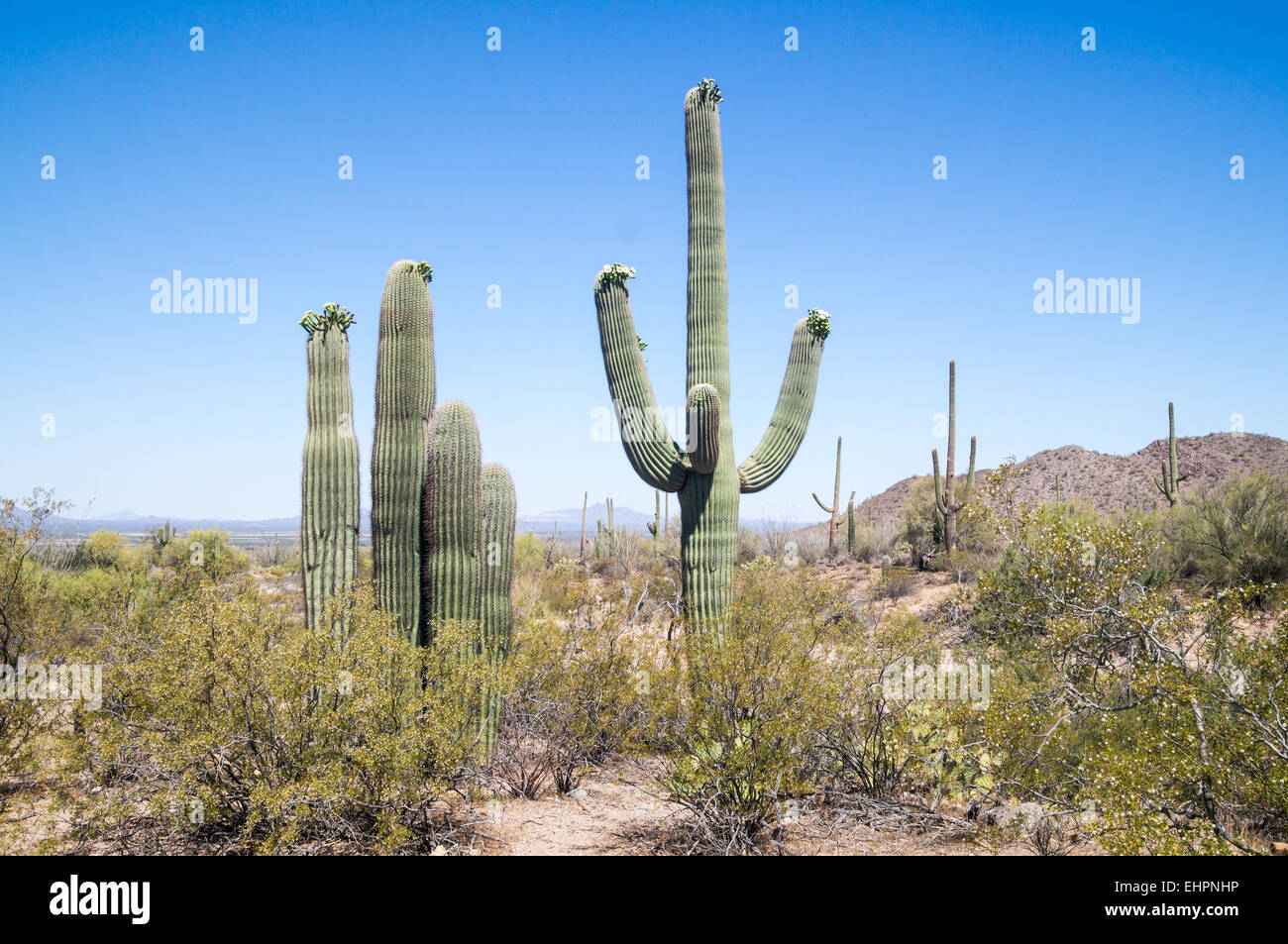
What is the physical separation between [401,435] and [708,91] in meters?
6.10

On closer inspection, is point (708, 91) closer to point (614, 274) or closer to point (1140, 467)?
point (614, 274)

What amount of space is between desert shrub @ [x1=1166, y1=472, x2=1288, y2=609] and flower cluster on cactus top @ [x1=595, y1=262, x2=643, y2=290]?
1056 centimetres

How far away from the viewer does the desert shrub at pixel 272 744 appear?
17.3 feet

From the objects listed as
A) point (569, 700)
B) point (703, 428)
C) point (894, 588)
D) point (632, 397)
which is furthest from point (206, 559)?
point (894, 588)

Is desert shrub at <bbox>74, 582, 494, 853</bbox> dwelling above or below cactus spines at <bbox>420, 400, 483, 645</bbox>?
below

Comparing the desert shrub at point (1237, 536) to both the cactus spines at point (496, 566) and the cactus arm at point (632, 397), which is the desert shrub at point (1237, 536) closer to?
the cactus arm at point (632, 397)

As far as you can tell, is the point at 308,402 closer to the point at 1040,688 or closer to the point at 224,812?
the point at 224,812

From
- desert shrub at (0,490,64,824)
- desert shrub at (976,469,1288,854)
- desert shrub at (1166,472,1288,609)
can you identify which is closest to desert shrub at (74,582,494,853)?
desert shrub at (0,490,64,824)

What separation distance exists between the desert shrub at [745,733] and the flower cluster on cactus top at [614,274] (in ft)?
17.4

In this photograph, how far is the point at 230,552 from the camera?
17750mm

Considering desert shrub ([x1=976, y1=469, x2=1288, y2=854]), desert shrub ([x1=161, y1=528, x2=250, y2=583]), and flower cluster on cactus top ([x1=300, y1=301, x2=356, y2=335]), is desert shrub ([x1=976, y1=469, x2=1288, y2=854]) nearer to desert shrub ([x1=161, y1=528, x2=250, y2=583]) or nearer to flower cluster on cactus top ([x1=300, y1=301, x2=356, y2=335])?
flower cluster on cactus top ([x1=300, y1=301, x2=356, y2=335])

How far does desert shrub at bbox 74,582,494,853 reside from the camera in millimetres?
5277
